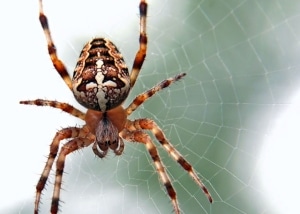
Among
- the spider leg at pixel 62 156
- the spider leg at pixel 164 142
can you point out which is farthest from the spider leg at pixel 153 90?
the spider leg at pixel 62 156

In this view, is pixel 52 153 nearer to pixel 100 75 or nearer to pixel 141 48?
pixel 100 75

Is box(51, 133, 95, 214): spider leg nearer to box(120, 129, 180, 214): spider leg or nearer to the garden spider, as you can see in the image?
the garden spider

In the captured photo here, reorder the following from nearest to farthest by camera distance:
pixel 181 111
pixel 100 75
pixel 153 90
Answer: pixel 100 75
pixel 153 90
pixel 181 111

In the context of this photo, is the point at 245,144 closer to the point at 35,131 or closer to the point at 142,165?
the point at 142,165

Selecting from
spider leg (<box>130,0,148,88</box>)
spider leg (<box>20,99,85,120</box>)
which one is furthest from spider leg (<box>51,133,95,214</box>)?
spider leg (<box>130,0,148,88</box>)

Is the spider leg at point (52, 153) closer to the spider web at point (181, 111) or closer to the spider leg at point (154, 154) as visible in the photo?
the spider web at point (181, 111)

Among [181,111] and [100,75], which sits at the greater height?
[181,111]

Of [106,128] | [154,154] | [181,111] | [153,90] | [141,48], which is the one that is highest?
[181,111]

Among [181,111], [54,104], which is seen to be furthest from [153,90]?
[181,111]

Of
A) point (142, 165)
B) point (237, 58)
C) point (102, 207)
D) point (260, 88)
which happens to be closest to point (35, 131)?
point (102, 207)
